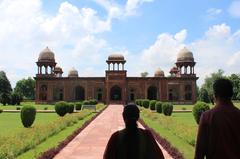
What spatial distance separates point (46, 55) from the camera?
4359 cm

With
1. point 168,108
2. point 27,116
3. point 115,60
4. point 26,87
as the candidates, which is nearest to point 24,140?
point 27,116

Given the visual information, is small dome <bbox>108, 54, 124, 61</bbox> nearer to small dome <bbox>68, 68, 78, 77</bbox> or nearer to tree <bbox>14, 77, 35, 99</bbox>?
small dome <bbox>68, 68, 78, 77</bbox>

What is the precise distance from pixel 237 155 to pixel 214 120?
0.94ft

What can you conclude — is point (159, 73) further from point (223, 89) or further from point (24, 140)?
point (223, 89)

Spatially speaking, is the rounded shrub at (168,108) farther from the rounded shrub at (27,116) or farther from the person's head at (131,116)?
the person's head at (131,116)

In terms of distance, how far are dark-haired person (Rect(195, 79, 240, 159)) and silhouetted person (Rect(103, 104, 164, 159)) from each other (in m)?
0.43

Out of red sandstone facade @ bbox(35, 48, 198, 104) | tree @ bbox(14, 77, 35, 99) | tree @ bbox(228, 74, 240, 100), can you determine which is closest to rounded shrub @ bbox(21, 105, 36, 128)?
red sandstone facade @ bbox(35, 48, 198, 104)

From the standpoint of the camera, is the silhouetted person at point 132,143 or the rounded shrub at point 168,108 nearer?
the silhouetted person at point 132,143

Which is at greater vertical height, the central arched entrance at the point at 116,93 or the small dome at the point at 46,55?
the small dome at the point at 46,55

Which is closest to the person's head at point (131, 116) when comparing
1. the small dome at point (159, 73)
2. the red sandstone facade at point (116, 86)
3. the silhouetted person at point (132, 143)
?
the silhouetted person at point (132, 143)

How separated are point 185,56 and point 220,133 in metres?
41.8

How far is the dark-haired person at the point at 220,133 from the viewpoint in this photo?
253 cm

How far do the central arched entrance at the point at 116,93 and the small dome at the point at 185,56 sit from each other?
325 inches

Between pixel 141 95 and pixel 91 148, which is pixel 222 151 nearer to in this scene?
pixel 91 148
